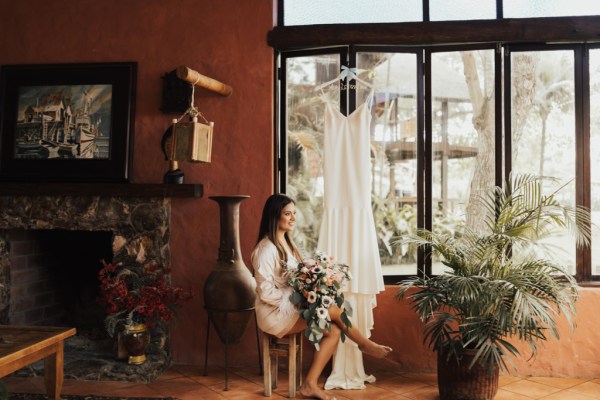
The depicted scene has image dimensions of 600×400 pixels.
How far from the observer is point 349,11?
430 cm

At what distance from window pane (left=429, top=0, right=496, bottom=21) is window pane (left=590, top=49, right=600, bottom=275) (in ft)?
2.56

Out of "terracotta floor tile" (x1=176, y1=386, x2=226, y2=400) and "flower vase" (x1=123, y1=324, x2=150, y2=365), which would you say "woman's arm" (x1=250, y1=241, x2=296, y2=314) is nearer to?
"terracotta floor tile" (x1=176, y1=386, x2=226, y2=400)

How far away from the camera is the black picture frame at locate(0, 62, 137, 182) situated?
14.3 ft

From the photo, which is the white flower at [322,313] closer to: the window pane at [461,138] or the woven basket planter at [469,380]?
the woven basket planter at [469,380]

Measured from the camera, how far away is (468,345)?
3539 millimetres

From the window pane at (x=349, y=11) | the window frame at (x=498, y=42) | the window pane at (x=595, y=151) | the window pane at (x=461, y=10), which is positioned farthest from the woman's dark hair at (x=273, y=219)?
the window pane at (x=595, y=151)

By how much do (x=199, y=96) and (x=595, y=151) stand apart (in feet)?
9.50

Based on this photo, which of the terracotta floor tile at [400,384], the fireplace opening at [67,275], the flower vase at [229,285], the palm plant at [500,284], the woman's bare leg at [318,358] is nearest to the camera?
the palm plant at [500,284]

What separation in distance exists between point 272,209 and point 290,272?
0.42 meters

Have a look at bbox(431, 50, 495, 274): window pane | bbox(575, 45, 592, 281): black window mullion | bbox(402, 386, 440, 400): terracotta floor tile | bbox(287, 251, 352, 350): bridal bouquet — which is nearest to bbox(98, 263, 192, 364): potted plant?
bbox(287, 251, 352, 350): bridal bouquet

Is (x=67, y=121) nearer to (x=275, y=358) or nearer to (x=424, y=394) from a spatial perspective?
(x=275, y=358)

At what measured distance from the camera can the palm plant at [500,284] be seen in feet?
10.9

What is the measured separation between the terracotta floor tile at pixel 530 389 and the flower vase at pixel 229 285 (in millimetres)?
1794

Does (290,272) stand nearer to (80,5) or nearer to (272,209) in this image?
(272,209)
